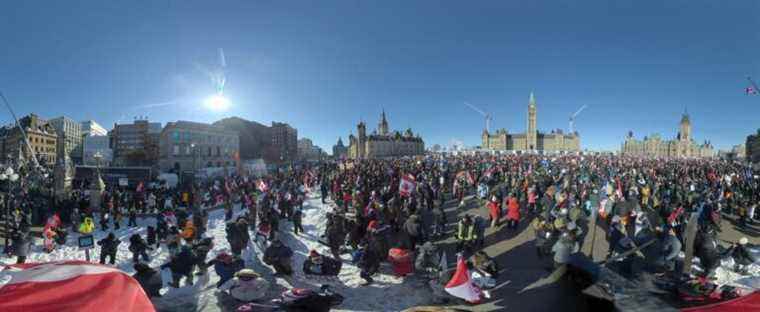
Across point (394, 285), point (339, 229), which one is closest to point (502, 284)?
point (394, 285)

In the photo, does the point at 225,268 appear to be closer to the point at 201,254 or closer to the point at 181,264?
the point at 181,264

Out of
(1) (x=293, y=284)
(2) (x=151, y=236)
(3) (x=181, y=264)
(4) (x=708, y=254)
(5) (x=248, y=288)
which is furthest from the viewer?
(2) (x=151, y=236)

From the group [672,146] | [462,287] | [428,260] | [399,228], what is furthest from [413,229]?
[672,146]

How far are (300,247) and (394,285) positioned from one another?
4892 millimetres

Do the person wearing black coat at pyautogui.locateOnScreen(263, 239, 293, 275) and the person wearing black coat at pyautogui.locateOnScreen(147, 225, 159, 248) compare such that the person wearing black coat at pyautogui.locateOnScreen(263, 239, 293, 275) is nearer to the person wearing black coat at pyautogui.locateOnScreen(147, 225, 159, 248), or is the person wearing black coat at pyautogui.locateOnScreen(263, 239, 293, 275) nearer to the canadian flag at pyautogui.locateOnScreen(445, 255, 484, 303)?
the canadian flag at pyautogui.locateOnScreen(445, 255, 484, 303)

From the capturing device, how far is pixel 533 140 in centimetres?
15350

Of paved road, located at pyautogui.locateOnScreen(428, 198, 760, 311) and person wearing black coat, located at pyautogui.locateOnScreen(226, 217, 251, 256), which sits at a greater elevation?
person wearing black coat, located at pyautogui.locateOnScreen(226, 217, 251, 256)

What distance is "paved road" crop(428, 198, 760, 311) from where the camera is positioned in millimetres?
3737

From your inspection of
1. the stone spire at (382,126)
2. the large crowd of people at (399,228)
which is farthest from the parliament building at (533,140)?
the large crowd of people at (399,228)

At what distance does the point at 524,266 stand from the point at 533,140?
521 feet

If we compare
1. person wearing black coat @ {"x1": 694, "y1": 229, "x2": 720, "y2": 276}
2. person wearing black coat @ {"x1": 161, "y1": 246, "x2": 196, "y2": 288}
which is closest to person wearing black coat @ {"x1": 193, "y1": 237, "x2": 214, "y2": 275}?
person wearing black coat @ {"x1": 161, "y1": 246, "x2": 196, "y2": 288}

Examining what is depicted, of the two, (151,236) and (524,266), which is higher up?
(151,236)

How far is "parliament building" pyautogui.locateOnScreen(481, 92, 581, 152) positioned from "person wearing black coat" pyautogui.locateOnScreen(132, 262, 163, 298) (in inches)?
6320

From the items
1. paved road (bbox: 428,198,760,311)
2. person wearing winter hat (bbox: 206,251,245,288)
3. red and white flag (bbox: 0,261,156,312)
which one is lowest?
paved road (bbox: 428,198,760,311)
